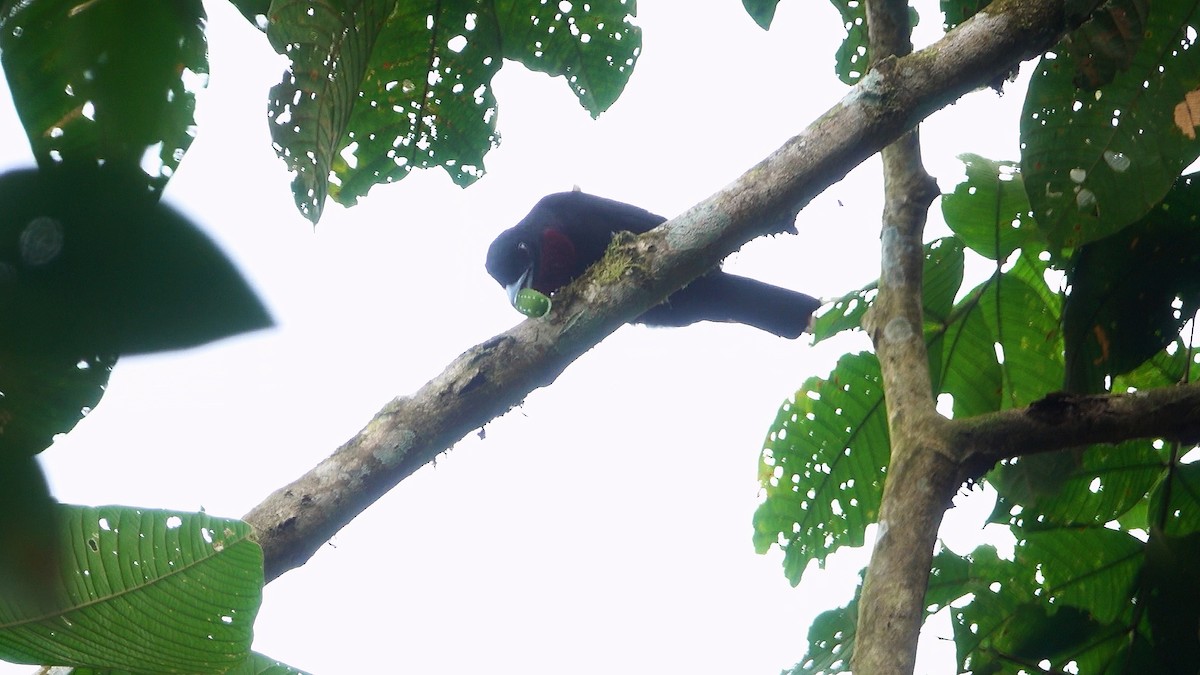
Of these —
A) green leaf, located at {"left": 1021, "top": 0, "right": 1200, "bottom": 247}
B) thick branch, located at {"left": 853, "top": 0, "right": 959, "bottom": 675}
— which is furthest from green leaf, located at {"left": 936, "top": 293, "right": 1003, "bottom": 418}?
green leaf, located at {"left": 1021, "top": 0, "right": 1200, "bottom": 247}

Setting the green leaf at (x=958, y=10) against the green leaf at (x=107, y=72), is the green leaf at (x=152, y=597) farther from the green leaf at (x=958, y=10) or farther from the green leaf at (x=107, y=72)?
the green leaf at (x=958, y=10)

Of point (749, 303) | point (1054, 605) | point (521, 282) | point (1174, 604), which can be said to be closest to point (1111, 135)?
point (1174, 604)

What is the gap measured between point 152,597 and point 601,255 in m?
2.81

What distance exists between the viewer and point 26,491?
1.09 ft

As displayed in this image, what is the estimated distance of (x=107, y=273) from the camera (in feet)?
1.03

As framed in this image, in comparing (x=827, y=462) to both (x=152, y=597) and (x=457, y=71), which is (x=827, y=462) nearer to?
(x=457, y=71)

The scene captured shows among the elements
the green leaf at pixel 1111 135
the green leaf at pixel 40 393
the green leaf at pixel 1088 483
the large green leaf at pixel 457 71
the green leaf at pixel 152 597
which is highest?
the large green leaf at pixel 457 71

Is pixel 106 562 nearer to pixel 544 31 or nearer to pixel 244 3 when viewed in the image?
pixel 244 3

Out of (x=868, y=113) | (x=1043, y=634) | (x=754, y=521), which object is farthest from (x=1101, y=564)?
(x=868, y=113)

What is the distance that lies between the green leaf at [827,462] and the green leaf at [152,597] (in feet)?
7.00

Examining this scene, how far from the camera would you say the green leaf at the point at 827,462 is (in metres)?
3.06

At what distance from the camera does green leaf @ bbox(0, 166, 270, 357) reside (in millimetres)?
305

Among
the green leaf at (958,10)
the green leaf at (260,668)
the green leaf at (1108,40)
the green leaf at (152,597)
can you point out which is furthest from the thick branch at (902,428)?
the green leaf at (152,597)

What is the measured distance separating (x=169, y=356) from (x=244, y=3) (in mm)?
858
